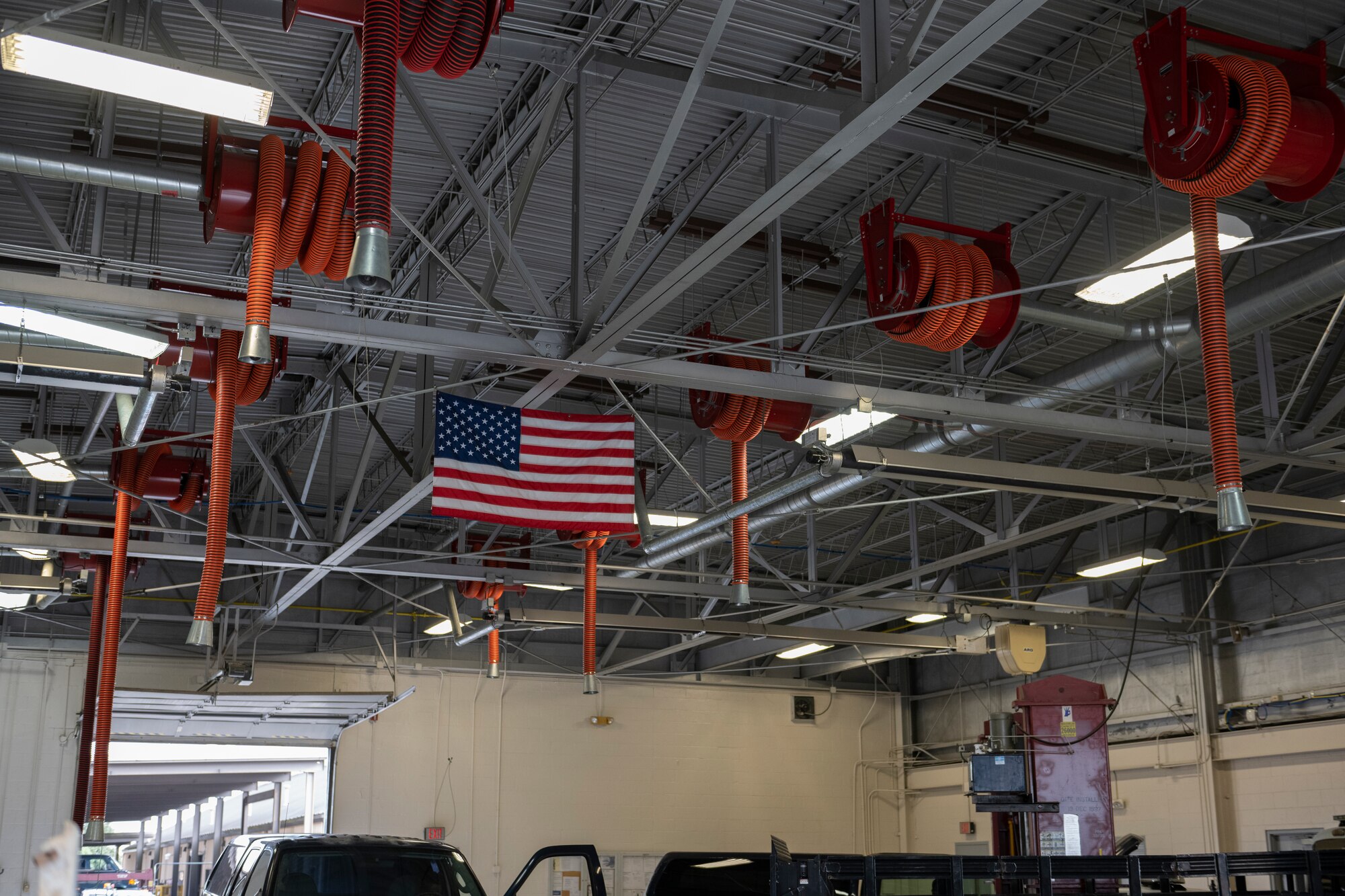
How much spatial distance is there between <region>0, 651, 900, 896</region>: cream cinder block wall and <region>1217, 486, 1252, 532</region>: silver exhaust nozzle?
681 inches

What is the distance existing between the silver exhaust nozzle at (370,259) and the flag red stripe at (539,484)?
18.9ft

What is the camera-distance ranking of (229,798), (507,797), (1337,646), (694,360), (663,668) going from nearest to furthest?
(694,360), (1337,646), (507,797), (663,668), (229,798)

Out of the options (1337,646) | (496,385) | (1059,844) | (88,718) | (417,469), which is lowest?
(1059,844)

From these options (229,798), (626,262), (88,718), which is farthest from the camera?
(229,798)

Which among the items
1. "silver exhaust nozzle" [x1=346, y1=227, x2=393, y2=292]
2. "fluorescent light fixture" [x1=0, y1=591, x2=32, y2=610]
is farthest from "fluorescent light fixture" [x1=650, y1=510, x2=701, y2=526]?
"silver exhaust nozzle" [x1=346, y1=227, x2=393, y2=292]

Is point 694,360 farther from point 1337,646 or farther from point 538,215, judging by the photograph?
point 1337,646

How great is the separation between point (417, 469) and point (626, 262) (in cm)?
307

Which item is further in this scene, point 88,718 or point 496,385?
point 496,385

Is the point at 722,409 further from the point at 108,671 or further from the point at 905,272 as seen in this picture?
the point at 108,671

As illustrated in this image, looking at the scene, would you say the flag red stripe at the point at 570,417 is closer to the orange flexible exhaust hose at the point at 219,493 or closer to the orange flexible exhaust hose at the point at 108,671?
the orange flexible exhaust hose at the point at 219,493

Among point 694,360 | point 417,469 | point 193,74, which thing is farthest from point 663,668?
point 193,74

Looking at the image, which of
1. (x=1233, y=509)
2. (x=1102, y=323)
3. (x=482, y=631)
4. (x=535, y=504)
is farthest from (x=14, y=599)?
(x=1233, y=509)

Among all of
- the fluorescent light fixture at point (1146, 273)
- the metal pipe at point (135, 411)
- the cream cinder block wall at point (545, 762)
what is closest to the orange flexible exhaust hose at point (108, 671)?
the metal pipe at point (135, 411)

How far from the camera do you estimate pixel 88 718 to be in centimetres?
Result: 1420
